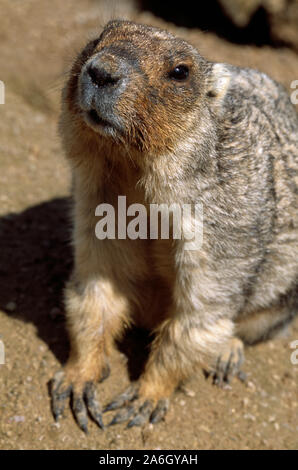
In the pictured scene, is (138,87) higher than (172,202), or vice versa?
(138,87)

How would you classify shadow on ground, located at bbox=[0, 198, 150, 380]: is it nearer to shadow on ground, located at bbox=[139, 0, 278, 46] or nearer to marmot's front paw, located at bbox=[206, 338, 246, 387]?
marmot's front paw, located at bbox=[206, 338, 246, 387]

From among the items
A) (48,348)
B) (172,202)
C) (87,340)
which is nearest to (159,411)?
(87,340)

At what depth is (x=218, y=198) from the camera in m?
4.77

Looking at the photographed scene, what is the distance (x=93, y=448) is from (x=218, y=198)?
247 centimetres

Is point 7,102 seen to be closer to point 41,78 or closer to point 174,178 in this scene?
point 41,78

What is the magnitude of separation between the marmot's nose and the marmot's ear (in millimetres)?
1034

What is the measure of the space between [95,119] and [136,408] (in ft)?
9.50

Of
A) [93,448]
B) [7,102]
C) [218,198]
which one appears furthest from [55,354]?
[7,102]

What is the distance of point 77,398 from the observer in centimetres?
552

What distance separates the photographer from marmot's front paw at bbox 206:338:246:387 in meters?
6.27

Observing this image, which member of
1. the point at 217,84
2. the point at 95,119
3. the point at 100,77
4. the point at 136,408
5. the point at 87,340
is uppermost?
the point at 100,77

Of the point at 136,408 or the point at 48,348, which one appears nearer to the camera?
the point at 136,408

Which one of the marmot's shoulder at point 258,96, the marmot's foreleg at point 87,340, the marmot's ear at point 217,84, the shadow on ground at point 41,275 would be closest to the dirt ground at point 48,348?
the shadow on ground at point 41,275

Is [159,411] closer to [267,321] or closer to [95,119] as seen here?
[267,321]
